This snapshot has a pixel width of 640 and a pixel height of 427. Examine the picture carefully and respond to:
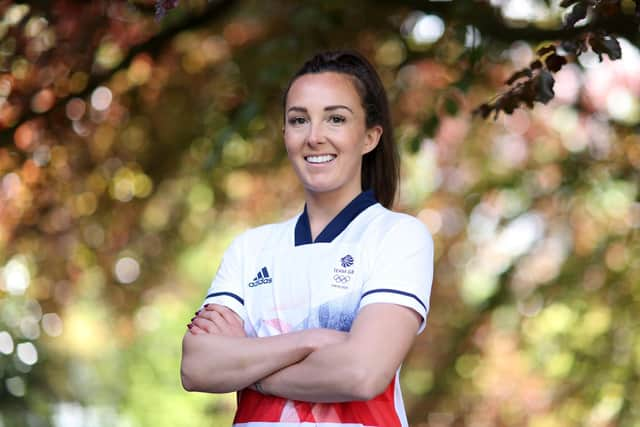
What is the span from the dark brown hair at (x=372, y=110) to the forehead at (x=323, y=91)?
0.02 metres

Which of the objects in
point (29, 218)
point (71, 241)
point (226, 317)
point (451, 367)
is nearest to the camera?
point (226, 317)

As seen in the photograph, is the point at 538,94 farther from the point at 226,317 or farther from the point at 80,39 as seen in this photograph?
the point at 80,39

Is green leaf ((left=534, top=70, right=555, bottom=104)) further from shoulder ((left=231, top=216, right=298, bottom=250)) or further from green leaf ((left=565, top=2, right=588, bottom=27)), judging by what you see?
shoulder ((left=231, top=216, right=298, bottom=250))

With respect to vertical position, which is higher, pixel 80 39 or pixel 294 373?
pixel 80 39

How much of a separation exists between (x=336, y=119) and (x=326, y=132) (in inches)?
2.5

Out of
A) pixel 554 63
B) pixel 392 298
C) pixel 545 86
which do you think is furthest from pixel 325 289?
pixel 554 63

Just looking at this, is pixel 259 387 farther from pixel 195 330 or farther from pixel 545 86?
pixel 545 86

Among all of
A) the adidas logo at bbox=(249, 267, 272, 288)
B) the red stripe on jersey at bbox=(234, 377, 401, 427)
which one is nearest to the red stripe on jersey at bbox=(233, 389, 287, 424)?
the red stripe on jersey at bbox=(234, 377, 401, 427)

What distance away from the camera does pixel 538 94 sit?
3145 mm

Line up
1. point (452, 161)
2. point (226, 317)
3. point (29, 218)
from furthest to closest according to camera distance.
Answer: point (452, 161) < point (29, 218) < point (226, 317)

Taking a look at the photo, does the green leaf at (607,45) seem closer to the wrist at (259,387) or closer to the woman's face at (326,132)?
the woman's face at (326,132)

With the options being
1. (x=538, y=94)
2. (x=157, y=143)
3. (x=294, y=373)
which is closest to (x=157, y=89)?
(x=157, y=143)

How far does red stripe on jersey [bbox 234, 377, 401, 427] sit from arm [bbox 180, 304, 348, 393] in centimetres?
8

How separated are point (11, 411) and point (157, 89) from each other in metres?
2.65
